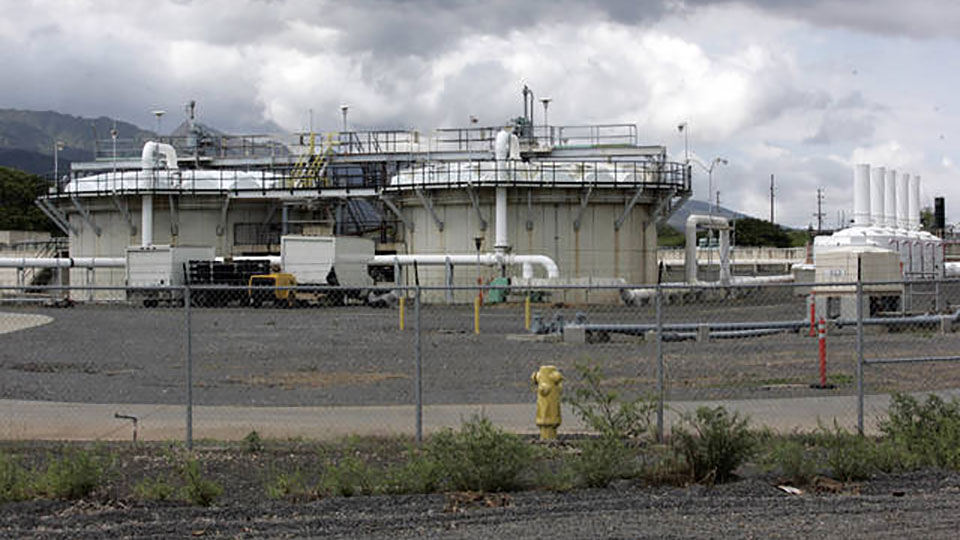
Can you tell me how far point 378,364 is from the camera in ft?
62.5

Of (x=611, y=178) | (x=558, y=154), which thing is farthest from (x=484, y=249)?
(x=558, y=154)

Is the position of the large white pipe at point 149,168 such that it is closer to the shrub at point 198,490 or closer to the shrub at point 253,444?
the shrub at point 253,444

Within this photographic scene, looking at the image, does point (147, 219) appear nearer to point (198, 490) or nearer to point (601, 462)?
point (198, 490)

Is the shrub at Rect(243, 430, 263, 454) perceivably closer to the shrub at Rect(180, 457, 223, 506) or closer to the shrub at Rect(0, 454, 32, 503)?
the shrub at Rect(180, 457, 223, 506)

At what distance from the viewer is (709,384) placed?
1709cm

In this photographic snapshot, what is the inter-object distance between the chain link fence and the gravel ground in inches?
2.5

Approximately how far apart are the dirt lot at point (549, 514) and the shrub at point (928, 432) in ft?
1.23

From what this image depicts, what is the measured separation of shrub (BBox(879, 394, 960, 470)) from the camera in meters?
10.1

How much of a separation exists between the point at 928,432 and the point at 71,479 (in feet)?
27.1

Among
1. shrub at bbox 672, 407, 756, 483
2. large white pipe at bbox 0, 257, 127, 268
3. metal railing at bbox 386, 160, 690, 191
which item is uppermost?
metal railing at bbox 386, 160, 690, 191

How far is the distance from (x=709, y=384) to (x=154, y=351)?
12.4 metres

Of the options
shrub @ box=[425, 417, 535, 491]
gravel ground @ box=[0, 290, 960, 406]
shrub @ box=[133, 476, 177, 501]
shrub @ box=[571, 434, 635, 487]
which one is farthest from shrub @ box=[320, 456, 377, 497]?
gravel ground @ box=[0, 290, 960, 406]

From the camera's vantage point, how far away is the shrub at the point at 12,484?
8995mm

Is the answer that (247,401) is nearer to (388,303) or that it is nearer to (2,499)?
(2,499)
